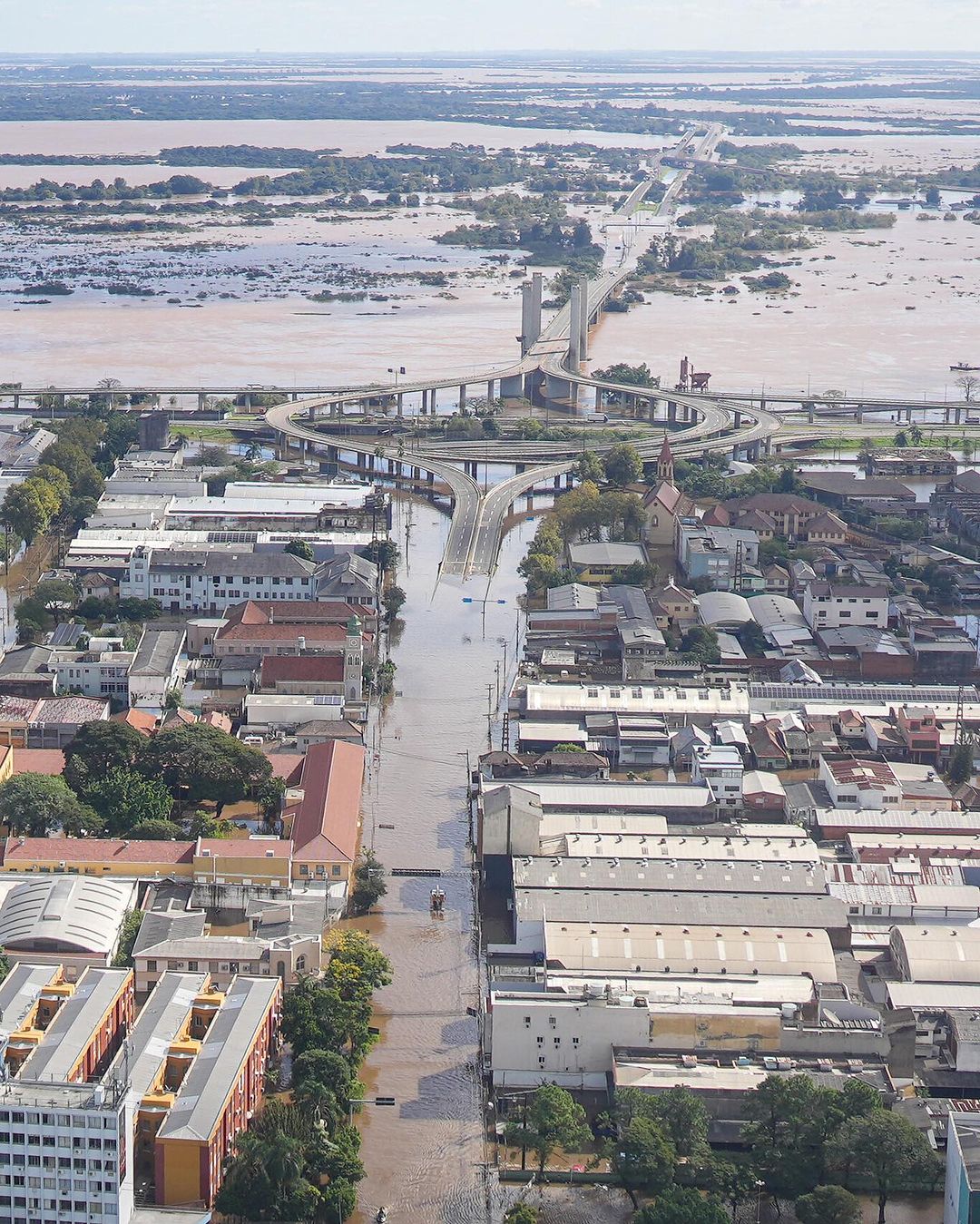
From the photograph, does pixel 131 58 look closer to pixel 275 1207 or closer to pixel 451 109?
pixel 451 109

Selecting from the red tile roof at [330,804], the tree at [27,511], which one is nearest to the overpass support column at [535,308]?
the tree at [27,511]

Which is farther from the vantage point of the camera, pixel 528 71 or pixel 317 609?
pixel 528 71

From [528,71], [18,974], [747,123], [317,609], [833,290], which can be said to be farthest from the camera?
[528,71]

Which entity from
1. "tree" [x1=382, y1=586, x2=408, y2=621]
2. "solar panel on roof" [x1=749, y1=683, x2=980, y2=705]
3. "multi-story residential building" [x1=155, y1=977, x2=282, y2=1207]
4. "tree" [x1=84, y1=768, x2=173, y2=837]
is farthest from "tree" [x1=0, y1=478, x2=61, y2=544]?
"multi-story residential building" [x1=155, y1=977, x2=282, y2=1207]

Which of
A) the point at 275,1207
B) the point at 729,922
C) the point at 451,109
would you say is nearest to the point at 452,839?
the point at 729,922

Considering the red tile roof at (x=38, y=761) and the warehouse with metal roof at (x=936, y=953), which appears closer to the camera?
the warehouse with metal roof at (x=936, y=953)

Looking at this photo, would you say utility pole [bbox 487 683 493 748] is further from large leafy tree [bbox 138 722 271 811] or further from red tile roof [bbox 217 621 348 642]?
large leafy tree [bbox 138 722 271 811]

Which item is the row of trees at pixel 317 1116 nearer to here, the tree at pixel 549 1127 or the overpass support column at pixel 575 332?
the tree at pixel 549 1127

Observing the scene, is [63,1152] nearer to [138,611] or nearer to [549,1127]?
[549,1127]
